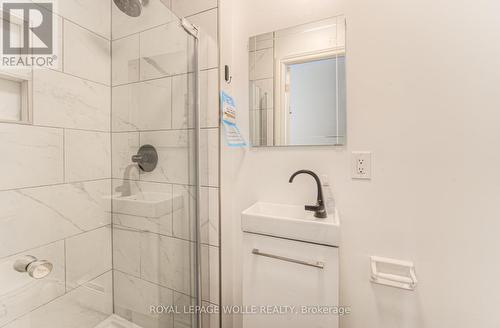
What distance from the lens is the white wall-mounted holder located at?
2.59ft

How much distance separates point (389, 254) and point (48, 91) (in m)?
1.74

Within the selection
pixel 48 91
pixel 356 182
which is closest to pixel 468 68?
pixel 356 182

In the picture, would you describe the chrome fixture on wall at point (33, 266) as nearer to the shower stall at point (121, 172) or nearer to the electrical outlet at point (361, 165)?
the shower stall at point (121, 172)

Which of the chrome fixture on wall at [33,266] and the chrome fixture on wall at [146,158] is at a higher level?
the chrome fixture on wall at [146,158]

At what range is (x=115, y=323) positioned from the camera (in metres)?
1.08

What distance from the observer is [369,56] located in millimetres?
927

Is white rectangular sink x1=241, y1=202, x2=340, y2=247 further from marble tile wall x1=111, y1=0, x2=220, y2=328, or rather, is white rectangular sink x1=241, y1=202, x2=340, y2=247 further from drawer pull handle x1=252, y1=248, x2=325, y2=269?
marble tile wall x1=111, y1=0, x2=220, y2=328

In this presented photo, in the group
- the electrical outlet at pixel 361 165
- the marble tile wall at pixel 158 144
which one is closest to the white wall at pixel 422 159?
the electrical outlet at pixel 361 165

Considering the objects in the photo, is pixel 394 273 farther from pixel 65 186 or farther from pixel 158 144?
pixel 65 186

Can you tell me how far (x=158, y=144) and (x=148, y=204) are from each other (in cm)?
31

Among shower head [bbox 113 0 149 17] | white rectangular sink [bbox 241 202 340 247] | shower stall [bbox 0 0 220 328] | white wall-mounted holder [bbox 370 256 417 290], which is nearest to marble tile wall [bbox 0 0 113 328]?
shower stall [bbox 0 0 220 328]

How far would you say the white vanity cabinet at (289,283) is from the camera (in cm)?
80

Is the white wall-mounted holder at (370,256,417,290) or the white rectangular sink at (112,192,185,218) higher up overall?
the white rectangular sink at (112,192,185,218)

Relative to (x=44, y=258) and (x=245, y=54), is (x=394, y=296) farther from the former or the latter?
(x=44, y=258)
